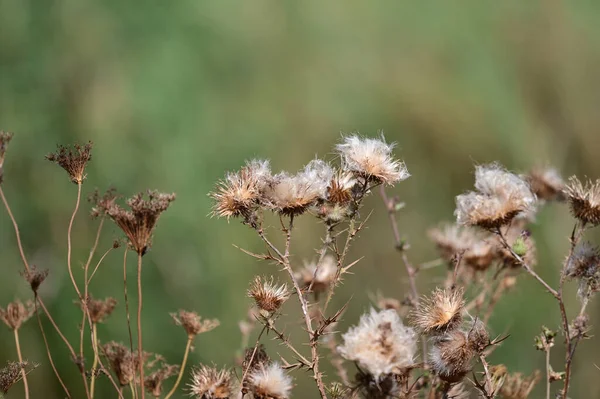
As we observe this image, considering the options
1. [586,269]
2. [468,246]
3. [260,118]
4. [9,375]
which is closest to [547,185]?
[468,246]

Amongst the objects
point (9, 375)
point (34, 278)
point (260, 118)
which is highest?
point (260, 118)

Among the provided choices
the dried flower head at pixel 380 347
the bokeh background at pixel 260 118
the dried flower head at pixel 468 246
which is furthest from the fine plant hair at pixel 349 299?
the bokeh background at pixel 260 118

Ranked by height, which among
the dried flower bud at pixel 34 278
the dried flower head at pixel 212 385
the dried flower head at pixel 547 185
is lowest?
the dried flower head at pixel 212 385

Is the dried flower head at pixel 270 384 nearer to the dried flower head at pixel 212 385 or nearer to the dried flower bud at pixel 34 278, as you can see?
the dried flower head at pixel 212 385

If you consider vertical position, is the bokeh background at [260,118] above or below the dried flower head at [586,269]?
above

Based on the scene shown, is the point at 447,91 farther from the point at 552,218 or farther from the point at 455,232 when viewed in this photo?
the point at 455,232

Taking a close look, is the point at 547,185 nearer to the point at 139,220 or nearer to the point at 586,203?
the point at 586,203
